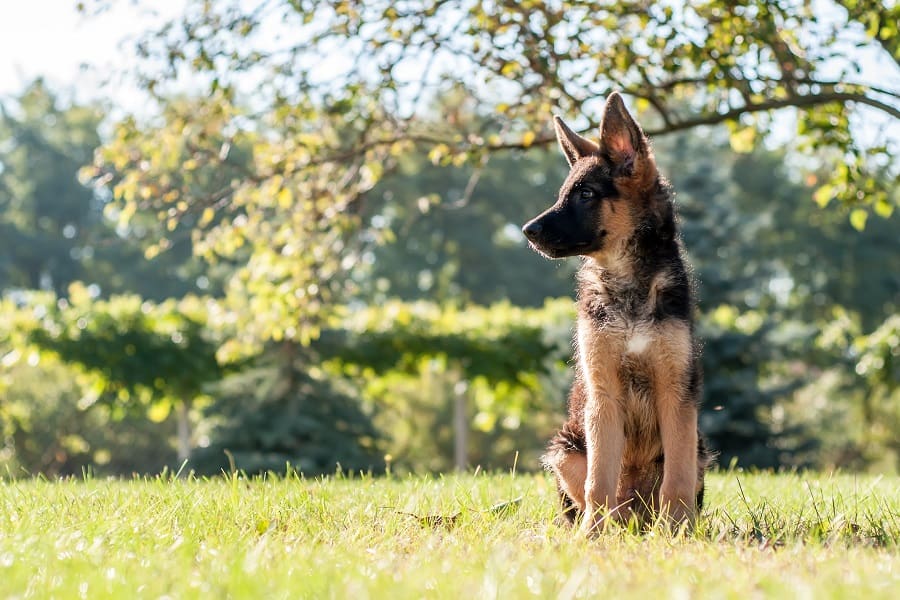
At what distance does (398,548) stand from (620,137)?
2.49m

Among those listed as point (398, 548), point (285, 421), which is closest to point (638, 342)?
point (398, 548)

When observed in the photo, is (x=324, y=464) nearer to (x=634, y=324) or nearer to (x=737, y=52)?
(x=737, y=52)

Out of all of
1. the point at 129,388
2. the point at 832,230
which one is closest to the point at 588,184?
the point at 129,388

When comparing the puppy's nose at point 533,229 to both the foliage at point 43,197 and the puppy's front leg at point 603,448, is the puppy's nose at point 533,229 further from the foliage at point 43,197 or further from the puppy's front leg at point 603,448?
the foliage at point 43,197

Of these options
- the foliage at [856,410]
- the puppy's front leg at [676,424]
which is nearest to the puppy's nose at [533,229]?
the puppy's front leg at [676,424]

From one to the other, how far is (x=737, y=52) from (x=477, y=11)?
2395 millimetres

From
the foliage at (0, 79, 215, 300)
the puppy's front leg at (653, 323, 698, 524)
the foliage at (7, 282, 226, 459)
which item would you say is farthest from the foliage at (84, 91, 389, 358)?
the foliage at (0, 79, 215, 300)

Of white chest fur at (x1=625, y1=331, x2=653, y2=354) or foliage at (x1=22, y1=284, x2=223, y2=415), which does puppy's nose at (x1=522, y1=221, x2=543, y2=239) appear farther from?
foliage at (x1=22, y1=284, x2=223, y2=415)

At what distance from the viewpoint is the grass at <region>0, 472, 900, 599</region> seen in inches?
136

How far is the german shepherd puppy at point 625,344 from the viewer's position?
5074mm

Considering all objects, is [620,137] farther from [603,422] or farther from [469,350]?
[469,350]

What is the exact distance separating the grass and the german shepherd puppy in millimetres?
310

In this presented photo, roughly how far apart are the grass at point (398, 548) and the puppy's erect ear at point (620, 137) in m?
1.95

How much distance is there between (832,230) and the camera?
43.5 meters
